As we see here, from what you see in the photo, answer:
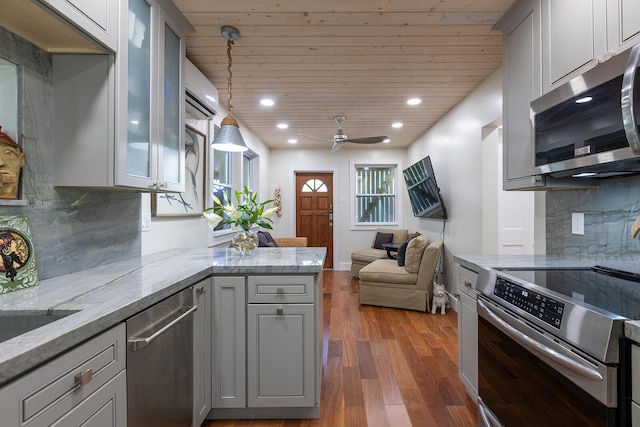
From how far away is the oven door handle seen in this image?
92 centimetres

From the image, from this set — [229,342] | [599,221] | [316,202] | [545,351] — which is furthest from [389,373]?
[316,202]

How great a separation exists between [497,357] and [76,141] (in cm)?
211

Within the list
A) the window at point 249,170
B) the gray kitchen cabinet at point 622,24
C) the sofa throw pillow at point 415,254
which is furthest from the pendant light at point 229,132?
the window at point 249,170

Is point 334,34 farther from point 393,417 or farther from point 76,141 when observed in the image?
point 393,417

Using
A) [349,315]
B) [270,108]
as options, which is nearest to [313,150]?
[270,108]

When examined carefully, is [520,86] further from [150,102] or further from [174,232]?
[174,232]

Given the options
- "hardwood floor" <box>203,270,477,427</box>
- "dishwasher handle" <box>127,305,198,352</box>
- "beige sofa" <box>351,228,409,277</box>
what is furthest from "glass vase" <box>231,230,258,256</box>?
"beige sofa" <box>351,228,409,277</box>

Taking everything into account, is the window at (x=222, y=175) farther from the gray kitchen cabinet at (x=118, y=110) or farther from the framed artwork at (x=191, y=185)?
the gray kitchen cabinet at (x=118, y=110)

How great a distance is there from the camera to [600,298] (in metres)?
1.10

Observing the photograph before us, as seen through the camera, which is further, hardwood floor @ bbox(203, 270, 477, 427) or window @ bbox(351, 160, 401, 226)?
window @ bbox(351, 160, 401, 226)

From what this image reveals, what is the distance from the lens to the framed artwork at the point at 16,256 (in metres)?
1.17

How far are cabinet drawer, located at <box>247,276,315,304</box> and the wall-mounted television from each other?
9.75ft

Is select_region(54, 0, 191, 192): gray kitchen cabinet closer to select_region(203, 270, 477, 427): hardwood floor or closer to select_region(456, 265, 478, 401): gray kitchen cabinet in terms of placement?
select_region(203, 270, 477, 427): hardwood floor

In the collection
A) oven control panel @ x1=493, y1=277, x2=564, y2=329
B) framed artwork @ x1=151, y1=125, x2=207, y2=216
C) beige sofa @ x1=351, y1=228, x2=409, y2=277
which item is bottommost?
beige sofa @ x1=351, y1=228, x2=409, y2=277
